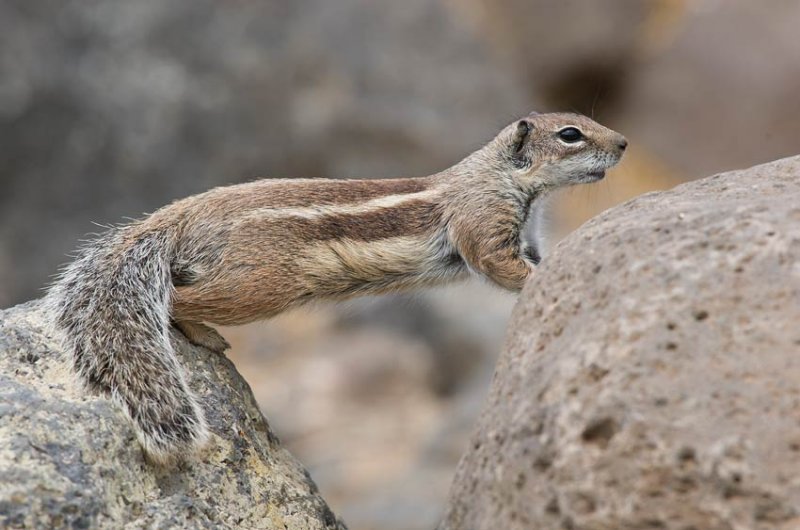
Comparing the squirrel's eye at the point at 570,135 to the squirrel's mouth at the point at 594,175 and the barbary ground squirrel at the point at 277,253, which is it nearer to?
the barbary ground squirrel at the point at 277,253

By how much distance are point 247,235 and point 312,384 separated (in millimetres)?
8900

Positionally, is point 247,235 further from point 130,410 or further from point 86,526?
point 86,526

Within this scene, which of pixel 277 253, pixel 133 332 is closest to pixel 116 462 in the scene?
pixel 133 332

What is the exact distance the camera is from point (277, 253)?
5.52 meters

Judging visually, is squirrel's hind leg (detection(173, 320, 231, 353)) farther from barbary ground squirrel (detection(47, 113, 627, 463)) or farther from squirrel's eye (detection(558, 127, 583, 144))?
squirrel's eye (detection(558, 127, 583, 144))

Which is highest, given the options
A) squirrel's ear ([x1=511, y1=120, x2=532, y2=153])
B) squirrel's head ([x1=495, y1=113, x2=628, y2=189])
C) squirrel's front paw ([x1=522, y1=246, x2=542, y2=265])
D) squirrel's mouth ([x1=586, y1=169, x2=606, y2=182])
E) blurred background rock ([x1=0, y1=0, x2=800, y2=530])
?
blurred background rock ([x1=0, y1=0, x2=800, y2=530])

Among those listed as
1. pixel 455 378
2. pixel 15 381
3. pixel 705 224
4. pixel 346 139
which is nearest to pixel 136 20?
pixel 346 139

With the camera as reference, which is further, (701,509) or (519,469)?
(519,469)

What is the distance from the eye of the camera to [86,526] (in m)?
3.94

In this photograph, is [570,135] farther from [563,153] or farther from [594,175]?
[594,175]

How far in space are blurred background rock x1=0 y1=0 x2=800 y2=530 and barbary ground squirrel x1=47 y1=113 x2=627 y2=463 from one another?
7.91 m

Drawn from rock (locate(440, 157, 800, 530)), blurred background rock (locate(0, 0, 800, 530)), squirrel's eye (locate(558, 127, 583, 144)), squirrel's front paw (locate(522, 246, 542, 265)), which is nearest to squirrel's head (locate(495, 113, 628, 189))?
squirrel's eye (locate(558, 127, 583, 144))

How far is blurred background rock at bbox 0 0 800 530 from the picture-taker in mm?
14945

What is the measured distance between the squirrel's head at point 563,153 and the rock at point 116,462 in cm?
216
